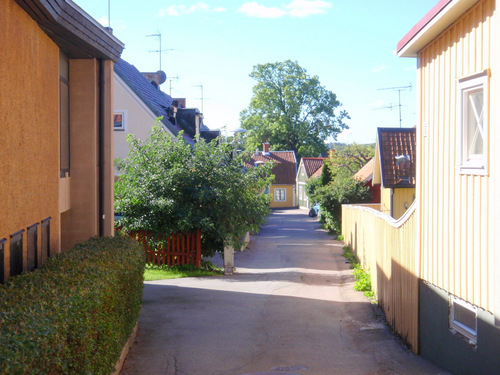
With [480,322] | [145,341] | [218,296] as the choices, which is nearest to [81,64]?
[145,341]

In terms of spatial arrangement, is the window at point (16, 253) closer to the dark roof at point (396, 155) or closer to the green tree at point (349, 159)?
the dark roof at point (396, 155)

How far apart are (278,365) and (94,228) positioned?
4.65 meters

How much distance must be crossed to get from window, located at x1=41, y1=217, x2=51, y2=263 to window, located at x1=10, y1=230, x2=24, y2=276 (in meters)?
1.02

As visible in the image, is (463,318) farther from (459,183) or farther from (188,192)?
(188,192)

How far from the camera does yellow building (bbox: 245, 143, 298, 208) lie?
66125 millimetres

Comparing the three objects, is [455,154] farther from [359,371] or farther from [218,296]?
[218,296]

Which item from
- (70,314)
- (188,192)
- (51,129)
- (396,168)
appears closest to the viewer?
(70,314)

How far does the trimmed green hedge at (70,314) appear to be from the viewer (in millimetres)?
3955

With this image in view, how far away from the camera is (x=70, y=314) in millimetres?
4898

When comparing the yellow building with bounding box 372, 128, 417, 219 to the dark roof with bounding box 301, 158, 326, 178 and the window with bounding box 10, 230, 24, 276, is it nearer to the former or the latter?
the window with bounding box 10, 230, 24, 276

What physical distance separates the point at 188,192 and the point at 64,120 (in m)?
8.36

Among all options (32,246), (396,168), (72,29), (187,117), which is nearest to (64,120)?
(72,29)

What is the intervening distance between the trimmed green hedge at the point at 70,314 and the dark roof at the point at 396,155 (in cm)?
1686

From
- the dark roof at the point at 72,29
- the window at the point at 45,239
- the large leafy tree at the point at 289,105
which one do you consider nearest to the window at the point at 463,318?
the window at the point at 45,239
